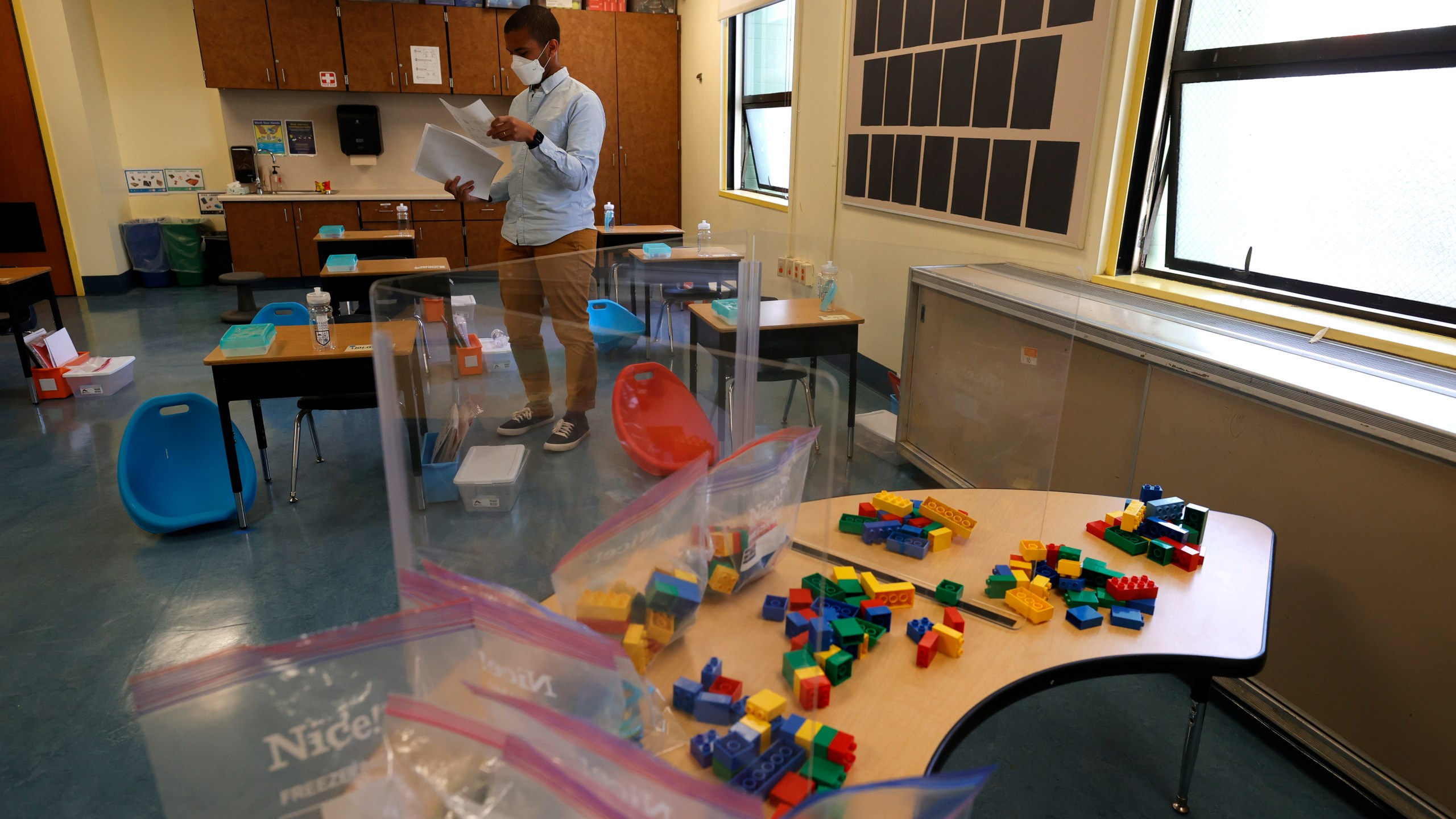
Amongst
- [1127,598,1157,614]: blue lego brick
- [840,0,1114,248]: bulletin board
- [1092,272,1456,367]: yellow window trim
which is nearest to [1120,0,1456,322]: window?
[1092,272,1456,367]: yellow window trim

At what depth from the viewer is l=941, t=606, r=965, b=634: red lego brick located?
128cm

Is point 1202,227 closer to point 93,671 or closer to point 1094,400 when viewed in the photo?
point 1094,400

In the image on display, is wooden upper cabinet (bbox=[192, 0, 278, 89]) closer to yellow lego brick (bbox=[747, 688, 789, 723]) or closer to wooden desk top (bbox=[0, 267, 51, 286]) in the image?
wooden desk top (bbox=[0, 267, 51, 286])

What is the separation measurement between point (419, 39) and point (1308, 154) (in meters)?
7.21

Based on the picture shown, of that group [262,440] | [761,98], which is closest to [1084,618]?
[262,440]

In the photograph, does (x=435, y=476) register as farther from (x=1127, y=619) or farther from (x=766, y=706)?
(x=1127, y=619)

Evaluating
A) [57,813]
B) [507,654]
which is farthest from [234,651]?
[57,813]

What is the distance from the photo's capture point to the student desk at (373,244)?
557cm

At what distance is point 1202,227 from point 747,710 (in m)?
2.52

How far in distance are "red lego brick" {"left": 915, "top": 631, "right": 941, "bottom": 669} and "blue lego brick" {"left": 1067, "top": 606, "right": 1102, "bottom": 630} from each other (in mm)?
279

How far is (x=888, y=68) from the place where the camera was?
13.3 feet

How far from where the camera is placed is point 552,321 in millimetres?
1477

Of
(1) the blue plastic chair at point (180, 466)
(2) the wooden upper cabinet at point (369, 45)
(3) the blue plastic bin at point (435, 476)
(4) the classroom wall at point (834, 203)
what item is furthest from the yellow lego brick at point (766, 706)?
(2) the wooden upper cabinet at point (369, 45)

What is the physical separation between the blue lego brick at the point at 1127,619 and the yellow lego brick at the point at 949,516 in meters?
0.33
